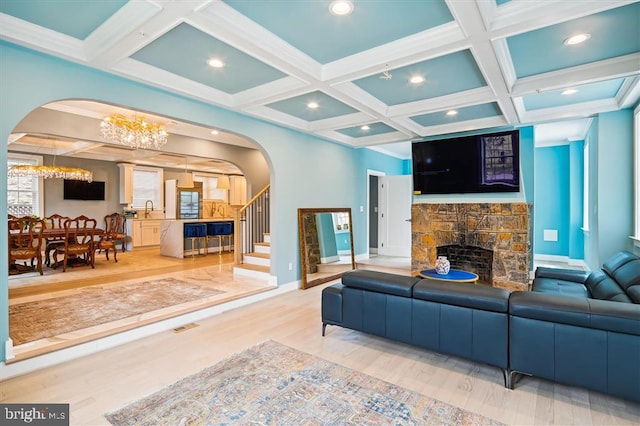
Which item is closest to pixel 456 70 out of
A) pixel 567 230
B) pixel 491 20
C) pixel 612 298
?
pixel 491 20

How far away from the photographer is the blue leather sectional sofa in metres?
1.99

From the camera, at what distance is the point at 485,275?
5410 mm

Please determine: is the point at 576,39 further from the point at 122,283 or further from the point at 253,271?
the point at 122,283

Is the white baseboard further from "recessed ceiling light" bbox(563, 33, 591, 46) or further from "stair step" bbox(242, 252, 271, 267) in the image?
"recessed ceiling light" bbox(563, 33, 591, 46)

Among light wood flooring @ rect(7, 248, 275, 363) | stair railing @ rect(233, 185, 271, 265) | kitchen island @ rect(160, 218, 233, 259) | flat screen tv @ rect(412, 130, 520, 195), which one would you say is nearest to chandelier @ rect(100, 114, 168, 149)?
stair railing @ rect(233, 185, 271, 265)

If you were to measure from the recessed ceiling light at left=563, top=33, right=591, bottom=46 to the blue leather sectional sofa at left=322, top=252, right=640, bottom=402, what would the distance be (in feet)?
6.83

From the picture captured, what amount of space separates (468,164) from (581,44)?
2647 mm

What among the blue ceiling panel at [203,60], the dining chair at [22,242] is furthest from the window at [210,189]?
the blue ceiling panel at [203,60]

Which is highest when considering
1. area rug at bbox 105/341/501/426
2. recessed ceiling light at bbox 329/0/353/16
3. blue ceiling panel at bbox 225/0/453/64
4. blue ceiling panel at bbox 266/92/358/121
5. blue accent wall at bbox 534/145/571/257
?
blue ceiling panel at bbox 266/92/358/121

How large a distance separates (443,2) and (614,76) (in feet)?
7.38

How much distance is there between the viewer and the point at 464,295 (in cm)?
249

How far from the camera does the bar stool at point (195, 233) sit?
8156 millimetres

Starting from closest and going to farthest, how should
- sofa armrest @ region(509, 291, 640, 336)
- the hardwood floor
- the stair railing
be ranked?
sofa armrest @ region(509, 291, 640, 336) < the hardwood floor < the stair railing

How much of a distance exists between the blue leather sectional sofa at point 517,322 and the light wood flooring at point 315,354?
0.64 ft
